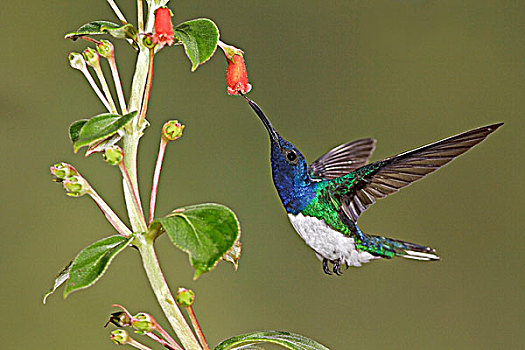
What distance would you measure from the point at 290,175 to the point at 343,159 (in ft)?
0.74

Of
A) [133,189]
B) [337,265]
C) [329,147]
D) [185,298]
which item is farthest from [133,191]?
[329,147]

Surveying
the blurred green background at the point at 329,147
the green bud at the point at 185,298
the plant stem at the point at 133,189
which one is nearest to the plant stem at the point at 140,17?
the plant stem at the point at 133,189

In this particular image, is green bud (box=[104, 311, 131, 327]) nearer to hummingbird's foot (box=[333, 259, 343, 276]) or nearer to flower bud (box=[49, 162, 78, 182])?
flower bud (box=[49, 162, 78, 182])

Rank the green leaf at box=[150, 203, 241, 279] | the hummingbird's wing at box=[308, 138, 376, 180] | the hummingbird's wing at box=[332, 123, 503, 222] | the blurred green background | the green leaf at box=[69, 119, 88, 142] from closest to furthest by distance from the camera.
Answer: the green leaf at box=[150, 203, 241, 279], the green leaf at box=[69, 119, 88, 142], the hummingbird's wing at box=[332, 123, 503, 222], the hummingbird's wing at box=[308, 138, 376, 180], the blurred green background

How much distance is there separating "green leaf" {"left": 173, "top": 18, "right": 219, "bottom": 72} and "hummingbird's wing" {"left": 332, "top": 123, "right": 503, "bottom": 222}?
0.88 feet

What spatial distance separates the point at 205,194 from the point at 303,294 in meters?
0.58

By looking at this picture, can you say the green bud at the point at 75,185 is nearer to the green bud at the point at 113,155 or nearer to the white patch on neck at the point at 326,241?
the green bud at the point at 113,155

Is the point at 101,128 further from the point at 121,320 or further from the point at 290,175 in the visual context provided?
the point at 290,175

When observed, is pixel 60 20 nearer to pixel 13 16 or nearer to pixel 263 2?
pixel 13 16

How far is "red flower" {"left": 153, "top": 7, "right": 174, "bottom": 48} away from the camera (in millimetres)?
522

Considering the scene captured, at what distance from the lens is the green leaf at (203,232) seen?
1.49 feet

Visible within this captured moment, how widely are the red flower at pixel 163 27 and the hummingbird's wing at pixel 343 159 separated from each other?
447mm

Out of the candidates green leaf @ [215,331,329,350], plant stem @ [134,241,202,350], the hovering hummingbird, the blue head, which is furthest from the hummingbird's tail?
plant stem @ [134,241,202,350]

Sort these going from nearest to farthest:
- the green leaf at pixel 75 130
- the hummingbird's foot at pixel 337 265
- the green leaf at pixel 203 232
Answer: the green leaf at pixel 203 232, the green leaf at pixel 75 130, the hummingbird's foot at pixel 337 265
